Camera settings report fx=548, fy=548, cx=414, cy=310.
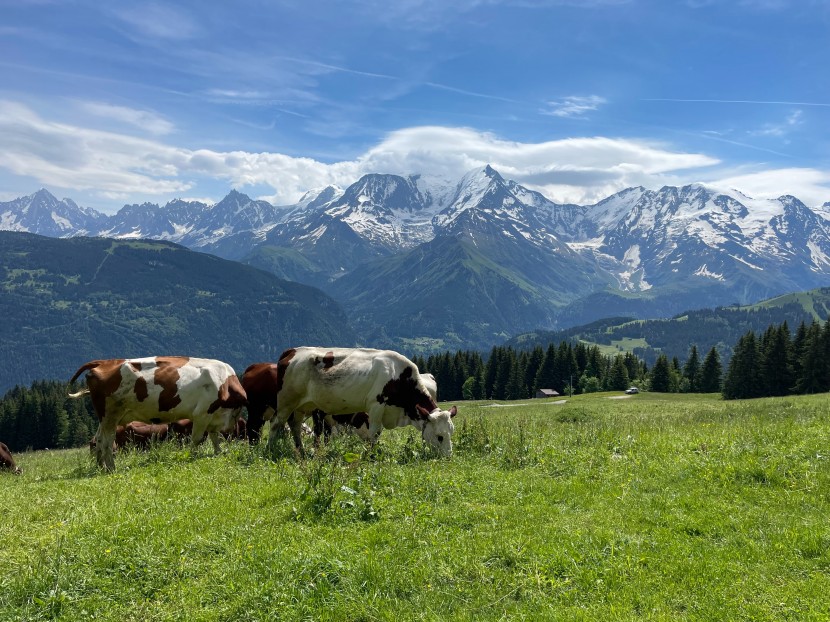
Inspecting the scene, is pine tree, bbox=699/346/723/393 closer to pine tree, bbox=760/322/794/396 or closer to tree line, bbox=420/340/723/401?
tree line, bbox=420/340/723/401

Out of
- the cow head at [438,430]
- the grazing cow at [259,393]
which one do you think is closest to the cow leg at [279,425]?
the grazing cow at [259,393]

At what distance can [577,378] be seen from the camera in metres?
124

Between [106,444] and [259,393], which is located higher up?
[259,393]

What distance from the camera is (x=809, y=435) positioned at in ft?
46.8

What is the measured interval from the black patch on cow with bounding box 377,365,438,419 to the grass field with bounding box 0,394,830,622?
12.0ft

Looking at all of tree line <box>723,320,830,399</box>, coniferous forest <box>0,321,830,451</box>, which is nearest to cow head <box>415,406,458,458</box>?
coniferous forest <box>0,321,830,451</box>

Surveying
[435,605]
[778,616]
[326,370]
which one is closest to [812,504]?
[778,616]

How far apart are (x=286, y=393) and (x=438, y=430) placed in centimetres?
535

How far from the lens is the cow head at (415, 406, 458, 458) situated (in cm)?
1595

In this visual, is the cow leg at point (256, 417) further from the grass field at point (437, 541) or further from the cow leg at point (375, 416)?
the grass field at point (437, 541)

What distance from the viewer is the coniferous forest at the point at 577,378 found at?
84.4m

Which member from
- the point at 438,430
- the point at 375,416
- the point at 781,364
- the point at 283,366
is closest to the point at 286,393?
the point at 283,366

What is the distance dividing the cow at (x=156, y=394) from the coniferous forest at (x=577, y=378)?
87726 millimetres

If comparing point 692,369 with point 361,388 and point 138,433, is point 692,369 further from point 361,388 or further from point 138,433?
point 361,388
